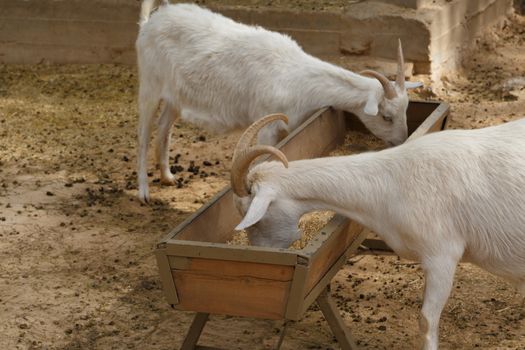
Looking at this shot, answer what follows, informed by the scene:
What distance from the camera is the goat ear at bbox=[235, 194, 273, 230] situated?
429 cm

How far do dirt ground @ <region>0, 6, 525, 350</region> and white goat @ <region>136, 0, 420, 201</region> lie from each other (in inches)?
24.6

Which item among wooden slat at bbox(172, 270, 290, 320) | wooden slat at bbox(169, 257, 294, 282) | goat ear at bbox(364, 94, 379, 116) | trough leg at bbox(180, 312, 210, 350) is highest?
goat ear at bbox(364, 94, 379, 116)

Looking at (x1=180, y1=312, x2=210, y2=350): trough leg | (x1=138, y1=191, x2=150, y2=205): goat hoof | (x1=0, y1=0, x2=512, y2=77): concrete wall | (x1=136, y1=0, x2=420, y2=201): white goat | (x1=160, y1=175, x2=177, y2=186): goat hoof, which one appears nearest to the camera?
(x1=180, y1=312, x2=210, y2=350): trough leg

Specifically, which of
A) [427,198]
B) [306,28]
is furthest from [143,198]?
[427,198]

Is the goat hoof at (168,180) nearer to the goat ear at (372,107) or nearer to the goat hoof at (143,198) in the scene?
the goat hoof at (143,198)

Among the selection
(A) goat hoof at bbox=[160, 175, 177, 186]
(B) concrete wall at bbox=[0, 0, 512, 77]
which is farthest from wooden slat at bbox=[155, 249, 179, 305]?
(B) concrete wall at bbox=[0, 0, 512, 77]

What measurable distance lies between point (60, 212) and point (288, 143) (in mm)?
2260

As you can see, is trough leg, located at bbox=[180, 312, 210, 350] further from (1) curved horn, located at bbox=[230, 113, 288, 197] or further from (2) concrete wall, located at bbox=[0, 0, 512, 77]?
(2) concrete wall, located at bbox=[0, 0, 512, 77]

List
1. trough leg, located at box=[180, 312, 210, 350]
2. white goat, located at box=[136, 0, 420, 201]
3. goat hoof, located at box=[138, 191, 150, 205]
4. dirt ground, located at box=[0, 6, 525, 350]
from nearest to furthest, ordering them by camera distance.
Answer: trough leg, located at box=[180, 312, 210, 350]
dirt ground, located at box=[0, 6, 525, 350]
white goat, located at box=[136, 0, 420, 201]
goat hoof, located at box=[138, 191, 150, 205]

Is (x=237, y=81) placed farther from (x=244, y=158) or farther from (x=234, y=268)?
(x=234, y=268)

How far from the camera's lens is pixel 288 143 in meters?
5.59

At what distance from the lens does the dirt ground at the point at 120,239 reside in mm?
5273

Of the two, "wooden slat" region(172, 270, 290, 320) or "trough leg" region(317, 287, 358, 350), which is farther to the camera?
"trough leg" region(317, 287, 358, 350)

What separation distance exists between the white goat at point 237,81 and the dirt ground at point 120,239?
0.63 metres
